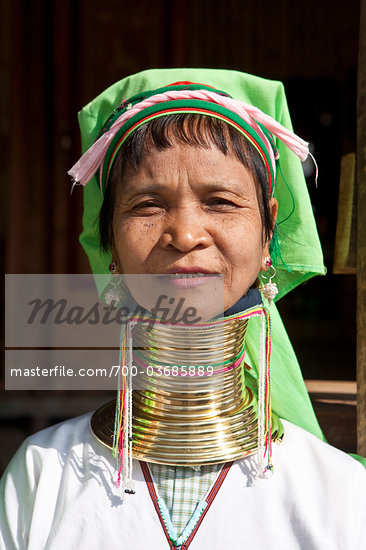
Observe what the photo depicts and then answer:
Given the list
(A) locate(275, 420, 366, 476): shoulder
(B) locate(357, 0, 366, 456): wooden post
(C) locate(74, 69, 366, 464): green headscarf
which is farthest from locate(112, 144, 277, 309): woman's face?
(B) locate(357, 0, 366, 456): wooden post

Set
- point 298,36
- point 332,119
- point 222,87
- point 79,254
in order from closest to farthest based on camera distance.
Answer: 1. point 222,87
2. point 79,254
3. point 298,36
4. point 332,119

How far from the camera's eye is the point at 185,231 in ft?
4.53

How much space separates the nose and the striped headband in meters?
0.28

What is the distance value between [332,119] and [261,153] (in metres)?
5.39

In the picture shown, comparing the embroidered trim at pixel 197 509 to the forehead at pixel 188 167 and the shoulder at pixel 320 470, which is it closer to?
the shoulder at pixel 320 470

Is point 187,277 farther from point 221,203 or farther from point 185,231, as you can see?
point 221,203

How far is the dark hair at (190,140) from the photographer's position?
1435 mm

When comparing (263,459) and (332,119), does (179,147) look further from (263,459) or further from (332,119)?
(332,119)

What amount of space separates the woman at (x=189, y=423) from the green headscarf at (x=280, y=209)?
187 millimetres

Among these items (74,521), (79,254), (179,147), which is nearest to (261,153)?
(179,147)

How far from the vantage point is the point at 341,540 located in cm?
134

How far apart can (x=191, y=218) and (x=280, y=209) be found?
506 mm
